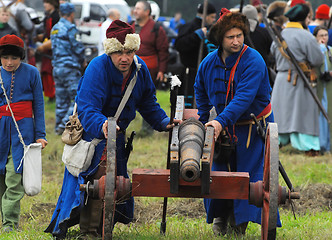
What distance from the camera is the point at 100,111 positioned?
495 centimetres

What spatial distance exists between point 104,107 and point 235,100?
99 cm

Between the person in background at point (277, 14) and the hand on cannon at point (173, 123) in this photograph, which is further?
the person in background at point (277, 14)

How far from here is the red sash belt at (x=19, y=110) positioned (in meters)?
5.90

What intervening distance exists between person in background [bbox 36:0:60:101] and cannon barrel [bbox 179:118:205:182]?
7696 mm

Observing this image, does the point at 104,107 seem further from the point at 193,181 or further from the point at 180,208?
the point at 180,208

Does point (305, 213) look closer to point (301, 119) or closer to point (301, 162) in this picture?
point (301, 162)

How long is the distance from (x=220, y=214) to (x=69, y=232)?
1.24 m

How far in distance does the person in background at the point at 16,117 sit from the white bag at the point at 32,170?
151 millimetres

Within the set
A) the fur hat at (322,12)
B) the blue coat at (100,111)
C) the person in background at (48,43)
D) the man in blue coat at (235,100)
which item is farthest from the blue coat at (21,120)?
the fur hat at (322,12)

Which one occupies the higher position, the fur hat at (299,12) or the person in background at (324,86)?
the fur hat at (299,12)

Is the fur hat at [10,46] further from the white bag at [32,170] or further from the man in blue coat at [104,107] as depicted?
the man in blue coat at [104,107]

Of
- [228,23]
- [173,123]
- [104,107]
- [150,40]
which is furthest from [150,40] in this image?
[173,123]

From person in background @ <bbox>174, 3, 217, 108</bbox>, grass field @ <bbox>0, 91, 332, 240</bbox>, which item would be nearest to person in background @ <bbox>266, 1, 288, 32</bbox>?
person in background @ <bbox>174, 3, 217, 108</bbox>

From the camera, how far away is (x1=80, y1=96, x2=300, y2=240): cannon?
4184 mm
